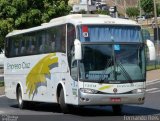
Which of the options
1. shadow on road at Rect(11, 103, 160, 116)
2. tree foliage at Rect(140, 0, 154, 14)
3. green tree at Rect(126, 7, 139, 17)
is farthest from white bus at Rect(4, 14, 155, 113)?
green tree at Rect(126, 7, 139, 17)

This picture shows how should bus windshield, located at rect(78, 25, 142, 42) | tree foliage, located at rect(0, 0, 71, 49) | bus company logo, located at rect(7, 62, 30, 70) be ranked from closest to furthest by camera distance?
bus windshield, located at rect(78, 25, 142, 42)
bus company logo, located at rect(7, 62, 30, 70)
tree foliage, located at rect(0, 0, 71, 49)

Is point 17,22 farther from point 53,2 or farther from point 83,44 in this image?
point 83,44

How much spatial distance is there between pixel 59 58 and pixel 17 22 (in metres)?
17.0

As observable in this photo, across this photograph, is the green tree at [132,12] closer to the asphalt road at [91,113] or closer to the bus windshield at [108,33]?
the asphalt road at [91,113]

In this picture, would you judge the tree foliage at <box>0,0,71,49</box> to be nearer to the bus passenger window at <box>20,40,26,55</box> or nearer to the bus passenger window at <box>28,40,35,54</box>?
the bus passenger window at <box>20,40,26,55</box>

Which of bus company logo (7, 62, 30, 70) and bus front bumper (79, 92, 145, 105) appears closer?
bus front bumper (79, 92, 145, 105)

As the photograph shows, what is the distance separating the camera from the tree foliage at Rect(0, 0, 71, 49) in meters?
36.0

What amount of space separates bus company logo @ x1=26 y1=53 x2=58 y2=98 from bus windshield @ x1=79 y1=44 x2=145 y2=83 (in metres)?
2.06

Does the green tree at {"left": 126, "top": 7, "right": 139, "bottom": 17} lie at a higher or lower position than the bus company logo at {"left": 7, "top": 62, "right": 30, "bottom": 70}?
lower

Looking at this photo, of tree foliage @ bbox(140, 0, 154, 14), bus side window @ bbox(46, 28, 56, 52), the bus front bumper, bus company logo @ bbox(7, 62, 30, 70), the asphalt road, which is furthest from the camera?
tree foliage @ bbox(140, 0, 154, 14)

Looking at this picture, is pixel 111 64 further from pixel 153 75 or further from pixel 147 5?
pixel 147 5

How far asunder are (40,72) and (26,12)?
51.9ft

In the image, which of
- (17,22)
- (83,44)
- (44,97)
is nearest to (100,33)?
(83,44)

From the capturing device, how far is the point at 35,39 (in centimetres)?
2195
